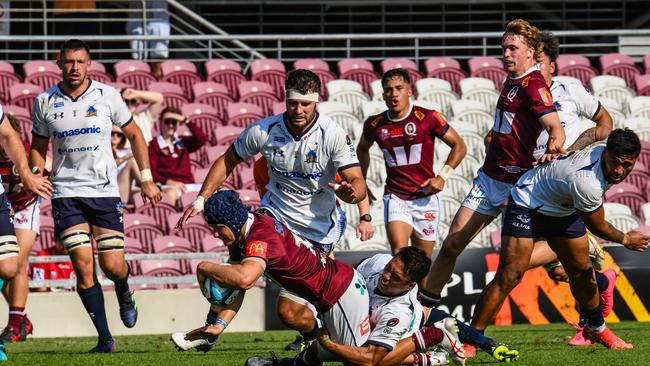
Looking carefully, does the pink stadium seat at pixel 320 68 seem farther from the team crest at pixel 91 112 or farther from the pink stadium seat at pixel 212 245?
the team crest at pixel 91 112

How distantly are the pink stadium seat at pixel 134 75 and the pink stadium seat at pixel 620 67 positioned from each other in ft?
25.4

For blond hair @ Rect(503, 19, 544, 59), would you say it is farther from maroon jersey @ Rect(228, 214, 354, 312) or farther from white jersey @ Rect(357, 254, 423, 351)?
maroon jersey @ Rect(228, 214, 354, 312)

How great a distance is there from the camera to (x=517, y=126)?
9688 millimetres

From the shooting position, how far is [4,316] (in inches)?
529

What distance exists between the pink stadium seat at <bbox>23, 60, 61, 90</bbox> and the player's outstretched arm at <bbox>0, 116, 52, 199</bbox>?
10.0 meters

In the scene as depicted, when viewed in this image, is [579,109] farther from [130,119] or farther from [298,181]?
[130,119]

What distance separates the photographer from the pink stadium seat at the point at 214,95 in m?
18.7

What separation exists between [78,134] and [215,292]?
2973 millimetres

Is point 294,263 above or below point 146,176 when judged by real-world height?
below

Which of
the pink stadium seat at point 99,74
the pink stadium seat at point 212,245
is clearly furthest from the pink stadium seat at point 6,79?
the pink stadium seat at point 212,245

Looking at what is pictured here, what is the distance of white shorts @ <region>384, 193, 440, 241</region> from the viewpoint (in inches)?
464

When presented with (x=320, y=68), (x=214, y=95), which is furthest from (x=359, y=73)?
(x=214, y=95)

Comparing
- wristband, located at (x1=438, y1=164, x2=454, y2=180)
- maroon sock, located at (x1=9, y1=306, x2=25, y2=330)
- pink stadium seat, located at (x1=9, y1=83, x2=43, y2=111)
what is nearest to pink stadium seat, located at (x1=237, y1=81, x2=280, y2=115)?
pink stadium seat, located at (x1=9, y1=83, x2=43, y2=111)

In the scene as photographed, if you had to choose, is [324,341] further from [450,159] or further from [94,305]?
[450,159]
